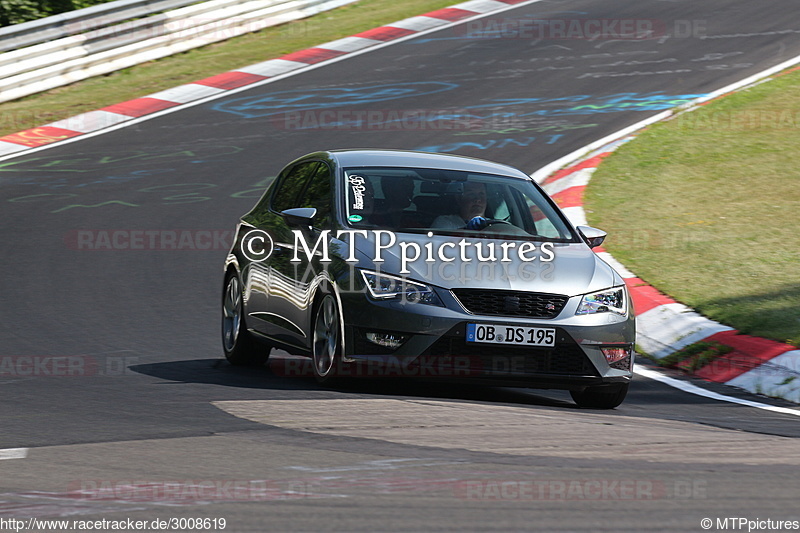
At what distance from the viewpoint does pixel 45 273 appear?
11.9 meters

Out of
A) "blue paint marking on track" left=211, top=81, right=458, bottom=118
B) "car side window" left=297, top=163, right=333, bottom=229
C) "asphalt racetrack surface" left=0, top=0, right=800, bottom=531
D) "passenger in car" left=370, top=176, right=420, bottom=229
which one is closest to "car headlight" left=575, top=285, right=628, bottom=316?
"asphalt racetrack surface" left=0, top=0, right=800, bottom=531

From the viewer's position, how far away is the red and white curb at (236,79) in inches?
718

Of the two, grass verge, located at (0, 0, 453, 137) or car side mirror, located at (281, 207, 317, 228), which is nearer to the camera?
car side mirror, located at (281, 207, 317, 228)

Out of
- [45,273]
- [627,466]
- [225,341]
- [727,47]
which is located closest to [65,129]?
[45,273]

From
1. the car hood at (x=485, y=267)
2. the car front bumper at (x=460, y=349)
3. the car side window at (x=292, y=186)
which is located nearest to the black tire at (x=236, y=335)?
the car side window at (x=292, y=186)

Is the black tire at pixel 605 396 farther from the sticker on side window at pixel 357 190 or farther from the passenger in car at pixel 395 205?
the sticker on side window at pixel 357 190

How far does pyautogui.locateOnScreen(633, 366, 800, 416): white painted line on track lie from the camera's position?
26.8 feet

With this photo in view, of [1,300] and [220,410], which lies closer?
[220,410]

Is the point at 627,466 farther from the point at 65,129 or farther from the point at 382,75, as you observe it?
the point at 382,75

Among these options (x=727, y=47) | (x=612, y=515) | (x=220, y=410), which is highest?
(x=612, y=515)

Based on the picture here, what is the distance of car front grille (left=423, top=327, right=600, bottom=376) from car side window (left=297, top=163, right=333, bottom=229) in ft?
4.28

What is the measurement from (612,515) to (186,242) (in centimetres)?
898

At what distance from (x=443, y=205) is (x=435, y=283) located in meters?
1.11

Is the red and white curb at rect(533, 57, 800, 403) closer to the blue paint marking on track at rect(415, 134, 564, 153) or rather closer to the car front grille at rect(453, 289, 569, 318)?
the car front grille at rect(453, 289, 569, 318)
